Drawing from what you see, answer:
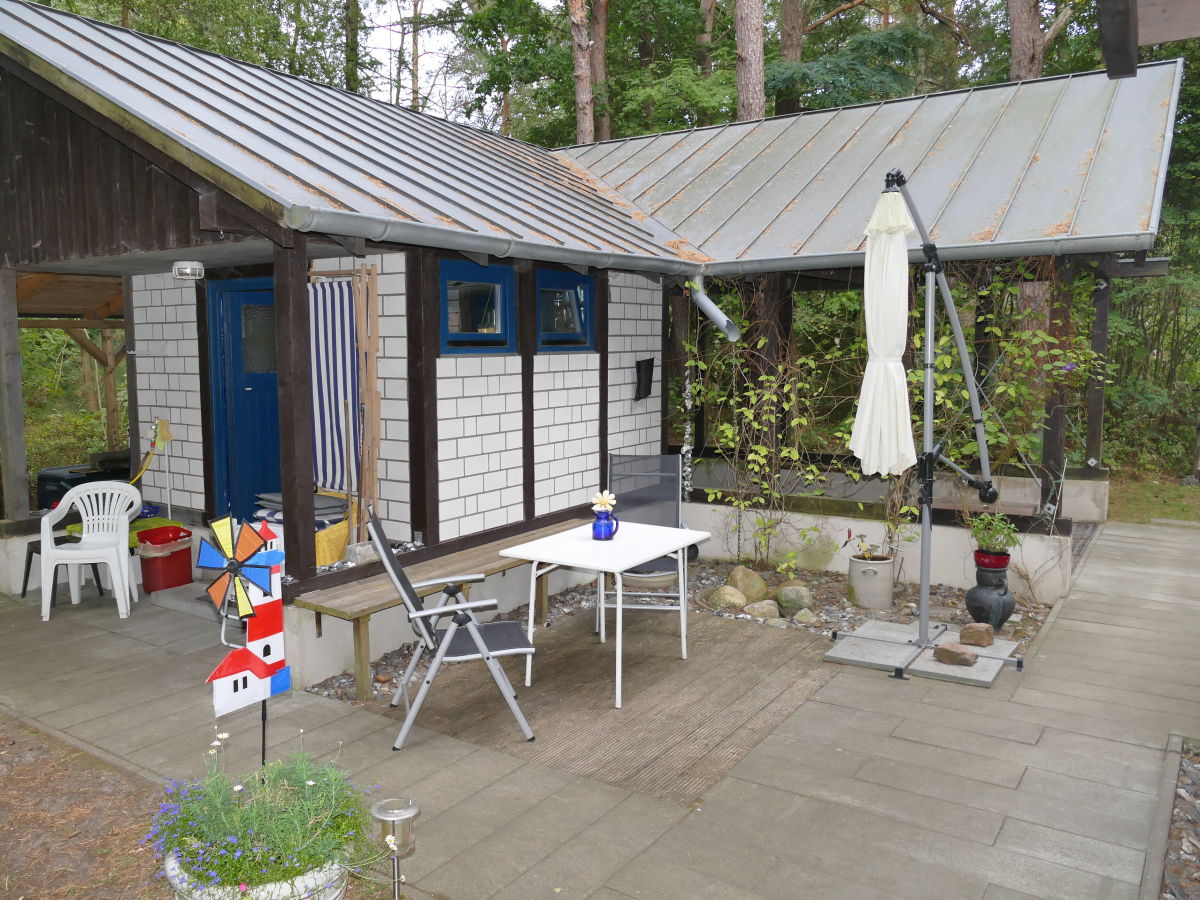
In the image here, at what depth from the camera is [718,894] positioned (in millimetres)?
3293

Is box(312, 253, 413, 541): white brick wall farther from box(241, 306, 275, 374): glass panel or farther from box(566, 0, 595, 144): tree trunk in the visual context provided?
box(566, 0, 595, 144): tree trunk

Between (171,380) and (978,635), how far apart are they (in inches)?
265

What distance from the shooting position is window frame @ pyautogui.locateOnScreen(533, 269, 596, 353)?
7.29 meters

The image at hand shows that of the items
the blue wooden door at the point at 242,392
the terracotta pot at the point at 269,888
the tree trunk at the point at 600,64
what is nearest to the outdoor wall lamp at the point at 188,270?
the blue wooden door at the point at 242,392

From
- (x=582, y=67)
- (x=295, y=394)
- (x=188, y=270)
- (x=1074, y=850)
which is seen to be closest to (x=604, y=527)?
(x=295, y=394)

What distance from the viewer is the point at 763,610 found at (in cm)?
680

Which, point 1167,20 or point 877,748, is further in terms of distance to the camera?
point 877,748

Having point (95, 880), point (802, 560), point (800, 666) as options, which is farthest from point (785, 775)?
point (802, 560)

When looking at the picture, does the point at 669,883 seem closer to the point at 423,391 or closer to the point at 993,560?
the point at 423,391

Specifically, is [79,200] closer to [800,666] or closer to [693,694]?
[693,694]


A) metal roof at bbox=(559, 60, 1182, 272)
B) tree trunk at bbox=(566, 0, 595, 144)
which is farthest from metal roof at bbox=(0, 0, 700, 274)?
tree trunk at bbox=(566, 0, 595, 144)

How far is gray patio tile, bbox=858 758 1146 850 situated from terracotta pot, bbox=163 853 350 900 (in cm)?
247

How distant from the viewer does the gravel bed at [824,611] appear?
5.89 metres

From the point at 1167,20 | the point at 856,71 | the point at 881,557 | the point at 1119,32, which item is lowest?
the point at 881,557
